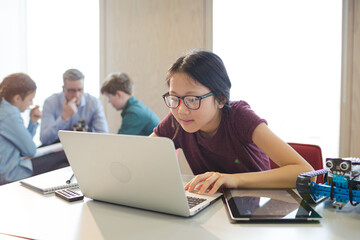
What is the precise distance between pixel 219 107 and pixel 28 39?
150 inches

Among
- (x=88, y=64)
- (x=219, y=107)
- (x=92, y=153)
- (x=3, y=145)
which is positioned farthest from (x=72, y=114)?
(x=92, y=153)

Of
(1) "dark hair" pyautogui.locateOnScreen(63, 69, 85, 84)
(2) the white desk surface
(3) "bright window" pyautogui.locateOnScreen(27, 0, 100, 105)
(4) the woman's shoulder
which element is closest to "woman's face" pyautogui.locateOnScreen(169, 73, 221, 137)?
(4) the woman's shoulder

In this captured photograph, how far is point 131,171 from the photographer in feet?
3.05

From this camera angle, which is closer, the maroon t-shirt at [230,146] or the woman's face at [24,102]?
the maroon t-shirt at [230,146]

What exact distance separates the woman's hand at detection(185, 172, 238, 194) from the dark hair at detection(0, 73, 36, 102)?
1916 mm

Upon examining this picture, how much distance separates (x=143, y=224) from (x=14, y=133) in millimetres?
1896

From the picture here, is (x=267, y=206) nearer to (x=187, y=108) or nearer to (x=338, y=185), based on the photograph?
(x=338, y=185)

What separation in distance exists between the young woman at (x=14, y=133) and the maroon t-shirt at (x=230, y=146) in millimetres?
1413

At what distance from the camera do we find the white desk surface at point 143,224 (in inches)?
31.7

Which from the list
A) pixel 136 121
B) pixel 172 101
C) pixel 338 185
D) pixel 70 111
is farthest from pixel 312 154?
pixel 70 111

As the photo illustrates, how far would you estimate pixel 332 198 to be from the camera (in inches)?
38.0

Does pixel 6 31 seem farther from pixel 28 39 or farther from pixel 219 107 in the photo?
pixel 219 107

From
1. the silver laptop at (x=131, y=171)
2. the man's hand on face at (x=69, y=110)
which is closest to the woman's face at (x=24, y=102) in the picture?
the man's hand on face at (x=69, y=110)

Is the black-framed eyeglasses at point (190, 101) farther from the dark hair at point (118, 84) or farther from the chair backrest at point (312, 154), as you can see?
the dark hair at point (118, 84)
